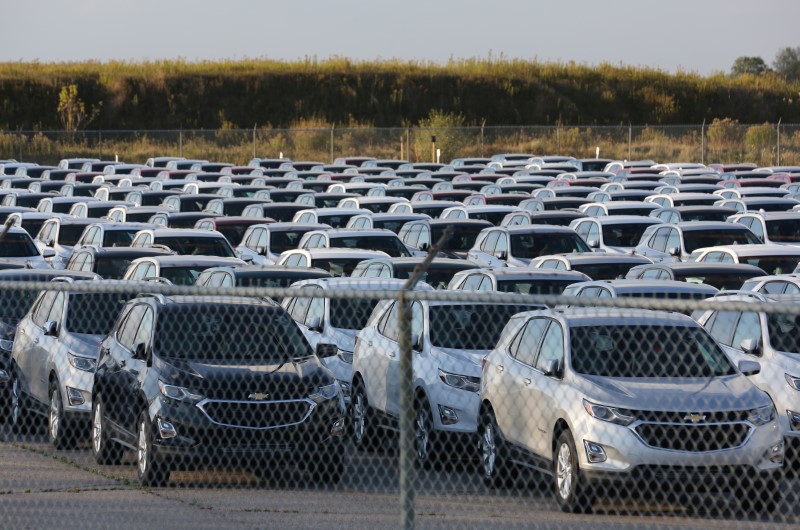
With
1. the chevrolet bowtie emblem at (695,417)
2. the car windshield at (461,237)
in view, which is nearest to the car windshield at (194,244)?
the car windshield at (461,237)

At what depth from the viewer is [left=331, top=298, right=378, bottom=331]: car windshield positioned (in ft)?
50.4

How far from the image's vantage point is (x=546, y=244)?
22.4 meters

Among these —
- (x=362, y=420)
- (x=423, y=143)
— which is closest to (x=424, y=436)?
(x=362, y=420)

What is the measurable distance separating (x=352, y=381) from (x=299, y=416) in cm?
352

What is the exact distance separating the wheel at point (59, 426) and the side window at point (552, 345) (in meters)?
Result: 4.43

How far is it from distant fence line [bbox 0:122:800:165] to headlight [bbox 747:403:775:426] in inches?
2022

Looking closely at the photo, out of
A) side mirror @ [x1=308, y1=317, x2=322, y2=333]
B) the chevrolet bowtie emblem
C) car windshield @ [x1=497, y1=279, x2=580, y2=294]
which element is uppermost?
the chevrolet bowtie emblem

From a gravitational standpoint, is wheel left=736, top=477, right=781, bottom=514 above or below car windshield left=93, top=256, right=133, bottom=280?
above

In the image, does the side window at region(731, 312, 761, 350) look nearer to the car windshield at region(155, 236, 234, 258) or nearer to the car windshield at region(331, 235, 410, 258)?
the car windshield at region(331, 235, 410, 258)

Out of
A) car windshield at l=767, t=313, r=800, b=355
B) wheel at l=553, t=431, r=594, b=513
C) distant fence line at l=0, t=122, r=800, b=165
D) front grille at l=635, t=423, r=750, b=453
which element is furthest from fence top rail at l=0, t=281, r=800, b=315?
distant fence line at l=0, t=122, r=800, b=165

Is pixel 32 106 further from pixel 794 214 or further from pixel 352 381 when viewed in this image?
pixel 352 381

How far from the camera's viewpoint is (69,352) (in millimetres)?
13336

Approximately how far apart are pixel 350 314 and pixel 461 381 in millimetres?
3597

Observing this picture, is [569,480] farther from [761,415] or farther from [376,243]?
[376,243]
